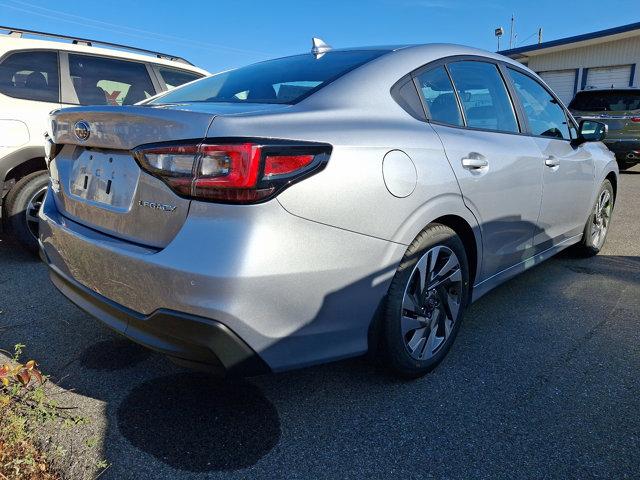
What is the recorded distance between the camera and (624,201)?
23.7 ft

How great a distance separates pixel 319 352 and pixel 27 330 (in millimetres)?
1946

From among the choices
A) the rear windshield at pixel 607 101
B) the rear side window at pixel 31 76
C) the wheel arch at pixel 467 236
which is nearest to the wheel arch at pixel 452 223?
the wheel arch at pixel 467 236

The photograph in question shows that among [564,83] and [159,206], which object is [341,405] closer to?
[159,206]

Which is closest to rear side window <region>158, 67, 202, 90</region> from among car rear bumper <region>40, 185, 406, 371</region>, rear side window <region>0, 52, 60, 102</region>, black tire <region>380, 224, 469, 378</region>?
rear side window <region>0, 52, 60, 102</region>

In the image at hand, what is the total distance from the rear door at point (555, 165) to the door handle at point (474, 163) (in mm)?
756

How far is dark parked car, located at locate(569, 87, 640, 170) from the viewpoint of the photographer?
32.4 ft

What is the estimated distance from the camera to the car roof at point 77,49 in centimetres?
393

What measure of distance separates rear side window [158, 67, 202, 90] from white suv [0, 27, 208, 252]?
0.36 m

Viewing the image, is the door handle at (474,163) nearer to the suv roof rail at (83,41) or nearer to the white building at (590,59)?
the suv roof rail at (83,41)

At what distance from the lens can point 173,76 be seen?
201 inches

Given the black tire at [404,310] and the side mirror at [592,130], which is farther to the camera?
the side mirror at [592,130]

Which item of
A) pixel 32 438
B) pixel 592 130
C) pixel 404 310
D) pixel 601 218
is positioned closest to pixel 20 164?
pixel 32 438

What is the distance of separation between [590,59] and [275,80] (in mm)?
19262

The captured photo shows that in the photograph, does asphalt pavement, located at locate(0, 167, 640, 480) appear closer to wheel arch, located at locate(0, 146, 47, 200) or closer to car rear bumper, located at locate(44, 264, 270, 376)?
car rear bumper, located at locate(44, 264, 270, 376)
